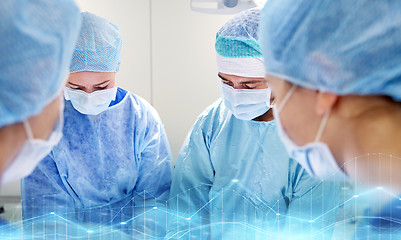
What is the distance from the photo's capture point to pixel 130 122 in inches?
86.7

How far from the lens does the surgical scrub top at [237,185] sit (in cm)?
187

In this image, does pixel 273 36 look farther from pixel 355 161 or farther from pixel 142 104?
pixel 142 104

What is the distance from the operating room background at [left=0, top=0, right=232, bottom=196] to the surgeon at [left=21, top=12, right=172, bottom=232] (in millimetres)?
979

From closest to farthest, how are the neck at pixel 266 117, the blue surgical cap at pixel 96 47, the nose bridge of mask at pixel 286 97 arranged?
the nose bridge of mask at pixel 286 97 → the blue surgical cap at pixel 96 47 → the neck at pixel 266 117

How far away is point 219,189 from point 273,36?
1121 millimetres

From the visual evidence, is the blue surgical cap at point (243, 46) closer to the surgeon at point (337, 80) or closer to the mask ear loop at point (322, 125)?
the surgeon at point (337, 80)

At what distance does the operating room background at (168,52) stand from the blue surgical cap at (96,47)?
1.10 meters

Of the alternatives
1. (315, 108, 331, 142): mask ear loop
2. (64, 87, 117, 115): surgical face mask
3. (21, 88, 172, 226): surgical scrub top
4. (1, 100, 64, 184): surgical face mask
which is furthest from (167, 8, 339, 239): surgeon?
(1, 100, 64, 184): surgical face mask

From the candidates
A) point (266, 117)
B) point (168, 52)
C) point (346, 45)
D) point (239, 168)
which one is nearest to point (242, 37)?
point (266, 117)

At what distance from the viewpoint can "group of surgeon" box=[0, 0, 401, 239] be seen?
95 centimetres

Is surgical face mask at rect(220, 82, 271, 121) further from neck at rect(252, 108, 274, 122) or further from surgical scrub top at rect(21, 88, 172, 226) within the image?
surgical scrub top at rect(21, 88, 172, 226)

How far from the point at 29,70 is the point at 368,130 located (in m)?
0.81

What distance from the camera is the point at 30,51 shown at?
91 cm

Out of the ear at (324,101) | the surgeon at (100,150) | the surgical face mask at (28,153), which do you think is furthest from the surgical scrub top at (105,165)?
the ear at (324,101)
